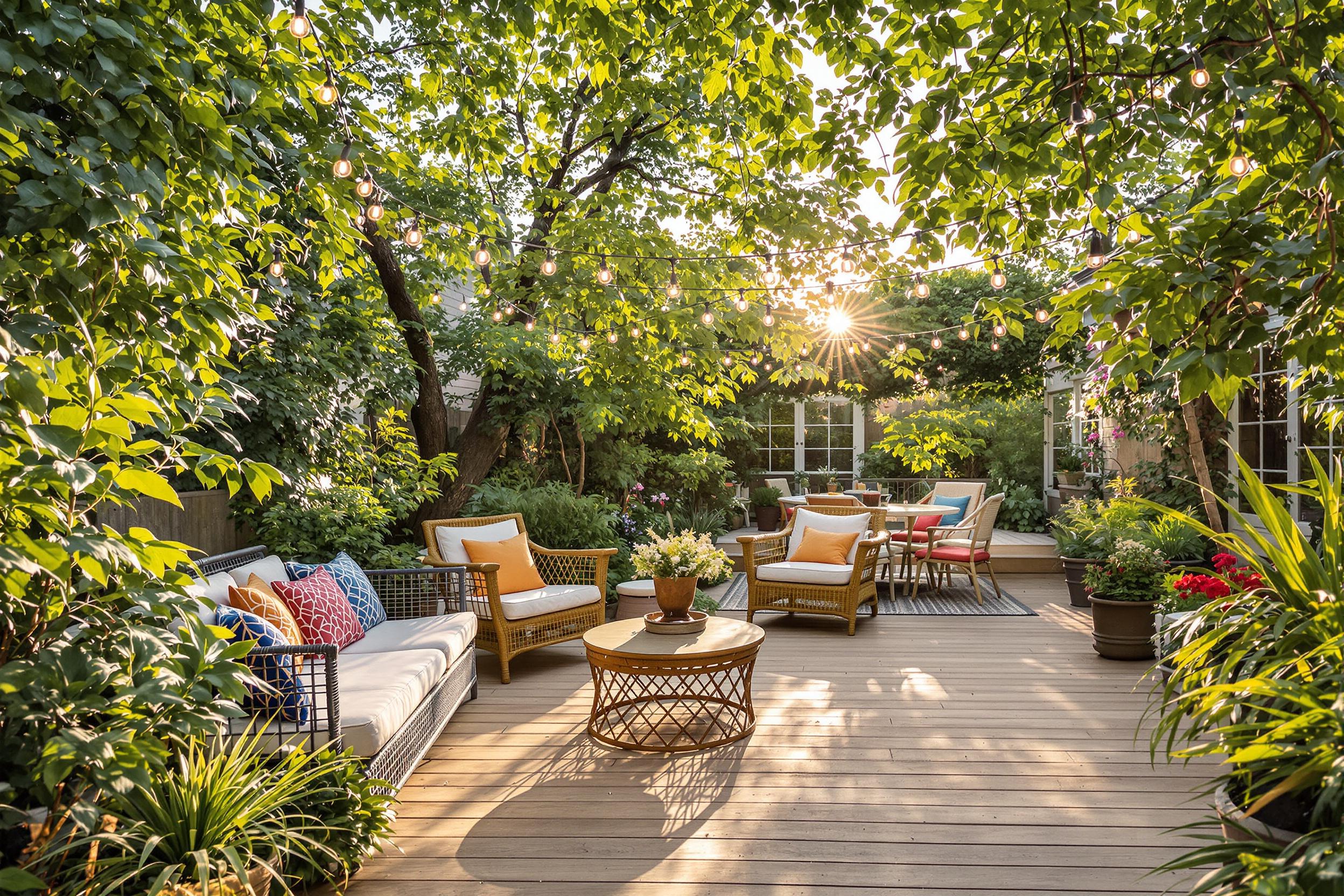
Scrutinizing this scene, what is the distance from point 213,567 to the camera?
10.9 feet

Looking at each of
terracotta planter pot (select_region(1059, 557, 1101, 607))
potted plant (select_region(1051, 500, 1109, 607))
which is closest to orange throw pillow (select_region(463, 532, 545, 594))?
potted plant (select_region(1051, 500, 1109, 607))

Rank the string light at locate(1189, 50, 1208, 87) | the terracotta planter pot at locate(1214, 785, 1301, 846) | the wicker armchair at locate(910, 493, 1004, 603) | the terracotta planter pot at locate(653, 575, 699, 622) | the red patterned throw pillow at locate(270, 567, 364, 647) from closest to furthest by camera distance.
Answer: the terracotta planter pot at locate(1214, 785, 1301, 846) → the string light at locate(1189, 50, 1208, 87) → the red patterned throw pillow at locate(270, 567, 364, 647) → the terracotta planter pot at locate(653, 575, 699, 622) → the wicker armchair at locate(910, 493, 1004, 603)

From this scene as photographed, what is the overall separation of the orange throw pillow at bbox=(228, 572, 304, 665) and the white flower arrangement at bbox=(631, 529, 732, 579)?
1.67 meters

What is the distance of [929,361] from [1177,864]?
9.91m

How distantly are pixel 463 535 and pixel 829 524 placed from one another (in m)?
2.91

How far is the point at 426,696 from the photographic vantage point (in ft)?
10.9

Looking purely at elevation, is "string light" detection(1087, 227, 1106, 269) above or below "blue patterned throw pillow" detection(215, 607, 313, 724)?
above

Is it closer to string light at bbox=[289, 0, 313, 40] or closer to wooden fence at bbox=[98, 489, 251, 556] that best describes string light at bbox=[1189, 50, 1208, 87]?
string light at bbox=[289, 0, 313, 40]

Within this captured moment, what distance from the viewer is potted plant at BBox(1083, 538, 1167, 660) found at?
4926 millimetres

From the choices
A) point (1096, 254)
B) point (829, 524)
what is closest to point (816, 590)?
point (829, 524)

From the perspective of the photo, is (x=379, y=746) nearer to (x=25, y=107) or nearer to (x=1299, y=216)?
(x=25, y=107)

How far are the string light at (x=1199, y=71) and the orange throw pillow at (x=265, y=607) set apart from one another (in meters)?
3.29

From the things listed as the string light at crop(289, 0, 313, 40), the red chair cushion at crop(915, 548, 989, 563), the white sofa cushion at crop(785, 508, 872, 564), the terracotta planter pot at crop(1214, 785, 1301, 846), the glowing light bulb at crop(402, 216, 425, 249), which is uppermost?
the string light at crop(289, 0, 313, 40)

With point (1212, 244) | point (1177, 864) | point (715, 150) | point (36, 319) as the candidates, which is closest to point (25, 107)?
point (36, 319)
